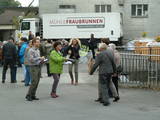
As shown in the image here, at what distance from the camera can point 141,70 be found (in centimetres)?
1489

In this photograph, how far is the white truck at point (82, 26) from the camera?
39.1 m

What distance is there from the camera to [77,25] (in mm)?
39375

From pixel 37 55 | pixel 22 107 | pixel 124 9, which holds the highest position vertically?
pixel 124 9

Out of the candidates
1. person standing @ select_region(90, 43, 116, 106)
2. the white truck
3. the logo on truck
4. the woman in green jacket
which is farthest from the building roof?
person standing @ select_region(90, 43, 116, 106)

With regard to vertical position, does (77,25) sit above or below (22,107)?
above

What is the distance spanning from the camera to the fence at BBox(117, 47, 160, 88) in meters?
14.5

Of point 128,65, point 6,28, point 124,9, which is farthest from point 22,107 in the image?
point 6,28

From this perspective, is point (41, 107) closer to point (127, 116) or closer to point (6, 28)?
point (127, 116)

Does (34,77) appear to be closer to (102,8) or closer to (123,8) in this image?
(123,8)

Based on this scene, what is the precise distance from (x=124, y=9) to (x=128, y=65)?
106 feet

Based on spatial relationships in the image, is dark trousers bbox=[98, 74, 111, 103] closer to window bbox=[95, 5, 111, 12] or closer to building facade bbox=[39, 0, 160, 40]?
building facade bbox=[39, 0, 160, 40]

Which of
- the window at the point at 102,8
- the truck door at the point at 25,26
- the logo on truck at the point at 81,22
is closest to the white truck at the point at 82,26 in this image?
the logo on truck at the point at 81,22

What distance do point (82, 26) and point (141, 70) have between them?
973 inches

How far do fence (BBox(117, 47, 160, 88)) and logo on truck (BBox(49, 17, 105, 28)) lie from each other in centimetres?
2368
